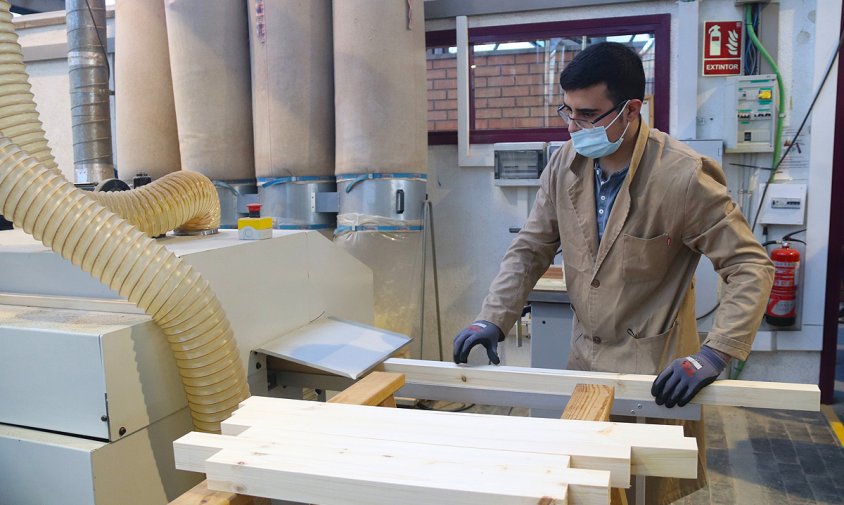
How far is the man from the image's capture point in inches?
61.2

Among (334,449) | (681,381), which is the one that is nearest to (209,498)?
(334,449)

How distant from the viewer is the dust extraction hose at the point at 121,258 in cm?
128

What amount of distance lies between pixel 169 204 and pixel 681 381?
1.26m

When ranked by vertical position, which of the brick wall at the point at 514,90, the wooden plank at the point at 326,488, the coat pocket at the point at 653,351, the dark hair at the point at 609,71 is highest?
the brick wall at the point at 514,90

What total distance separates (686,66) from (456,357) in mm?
2560

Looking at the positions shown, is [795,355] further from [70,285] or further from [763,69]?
[70,285]

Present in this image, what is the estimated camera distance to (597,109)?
1.65 meters

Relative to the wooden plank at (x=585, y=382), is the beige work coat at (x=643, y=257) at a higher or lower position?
higher

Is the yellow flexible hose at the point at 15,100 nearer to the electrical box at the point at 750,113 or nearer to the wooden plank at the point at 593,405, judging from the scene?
the wooden plank at the point at 593,405

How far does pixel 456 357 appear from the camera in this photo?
5.19ft

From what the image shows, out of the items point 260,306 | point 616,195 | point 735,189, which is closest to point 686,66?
point 735,189

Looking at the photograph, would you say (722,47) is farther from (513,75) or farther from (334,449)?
(334,449)

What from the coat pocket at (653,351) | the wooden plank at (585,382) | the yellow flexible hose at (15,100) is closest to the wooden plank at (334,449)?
the wooden plank at (585,382)

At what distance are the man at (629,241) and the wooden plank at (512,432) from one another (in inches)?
19.3
